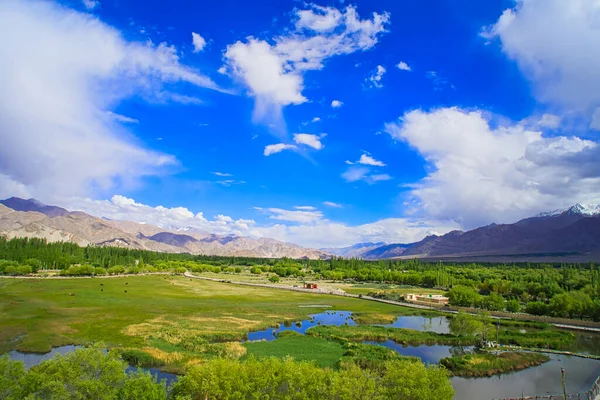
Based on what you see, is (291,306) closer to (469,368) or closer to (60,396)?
(469,368)

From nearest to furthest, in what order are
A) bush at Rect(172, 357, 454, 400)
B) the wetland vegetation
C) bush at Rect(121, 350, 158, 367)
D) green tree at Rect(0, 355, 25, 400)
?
green tree at Rect(0, 355, 25, 400), bush at Rect(172, 357, 454, 400), the wetland vegetation, bush at Rect(121, 350, 158, 367)

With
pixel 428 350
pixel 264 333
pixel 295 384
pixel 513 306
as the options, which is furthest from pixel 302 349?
pixel 513 306

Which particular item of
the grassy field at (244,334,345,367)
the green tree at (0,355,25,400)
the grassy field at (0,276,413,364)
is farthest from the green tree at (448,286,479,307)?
the green tree at (0,355,25,400)

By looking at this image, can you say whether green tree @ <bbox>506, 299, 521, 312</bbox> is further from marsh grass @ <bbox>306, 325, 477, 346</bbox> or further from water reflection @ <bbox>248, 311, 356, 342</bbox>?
water reflection @ <bbox>248, 311, 356, 342</bbox>

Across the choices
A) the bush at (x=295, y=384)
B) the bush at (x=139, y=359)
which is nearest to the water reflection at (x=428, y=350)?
the bush at (x=295, y=384)

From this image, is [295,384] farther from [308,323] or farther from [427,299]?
[427,299]

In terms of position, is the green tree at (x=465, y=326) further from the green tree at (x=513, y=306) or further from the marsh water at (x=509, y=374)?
the green tree at (x=513, y=306)
